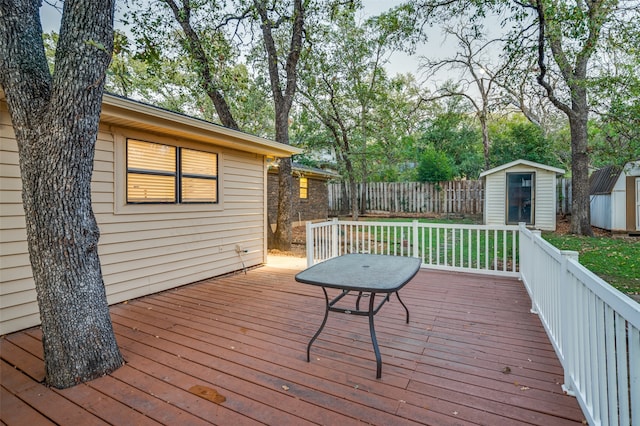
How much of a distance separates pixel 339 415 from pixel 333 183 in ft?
47.8

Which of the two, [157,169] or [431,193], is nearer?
[157,169]

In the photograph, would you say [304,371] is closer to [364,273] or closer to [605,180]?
[364,273]

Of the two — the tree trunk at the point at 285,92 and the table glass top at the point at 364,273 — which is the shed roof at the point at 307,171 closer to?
the tree trunk at the point at 285,92

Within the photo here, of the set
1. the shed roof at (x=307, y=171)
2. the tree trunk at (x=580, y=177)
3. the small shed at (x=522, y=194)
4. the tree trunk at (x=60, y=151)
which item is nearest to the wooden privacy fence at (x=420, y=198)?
the shed roof at (x=307, y=171)

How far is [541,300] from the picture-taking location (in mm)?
3129

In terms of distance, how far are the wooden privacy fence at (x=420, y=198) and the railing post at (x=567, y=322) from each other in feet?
41.5

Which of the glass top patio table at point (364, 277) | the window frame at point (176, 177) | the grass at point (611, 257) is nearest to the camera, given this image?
the glass top patio table at point (364, 277)

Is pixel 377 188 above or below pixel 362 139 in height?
below

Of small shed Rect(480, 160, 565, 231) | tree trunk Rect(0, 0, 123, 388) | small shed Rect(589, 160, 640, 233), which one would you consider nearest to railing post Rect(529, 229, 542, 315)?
tree trunk Rect(0, 0, 123, 388)

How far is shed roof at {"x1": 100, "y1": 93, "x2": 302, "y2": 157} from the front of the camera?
11.1 ft

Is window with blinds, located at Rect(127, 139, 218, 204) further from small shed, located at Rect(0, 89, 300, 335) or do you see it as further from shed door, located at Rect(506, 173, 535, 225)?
shed door, located at Rect(506, 173, 535, 225)

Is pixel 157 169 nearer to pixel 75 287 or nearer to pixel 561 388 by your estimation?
pixel 75 287

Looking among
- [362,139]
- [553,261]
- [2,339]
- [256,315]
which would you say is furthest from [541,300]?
[362,139]

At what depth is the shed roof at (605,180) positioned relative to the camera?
9.19 meters
